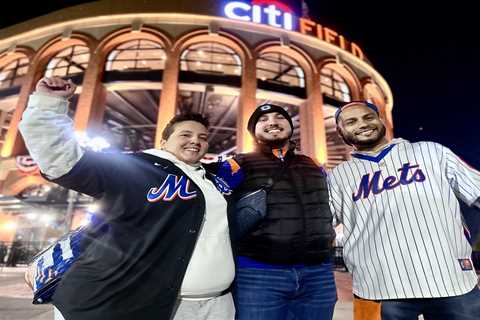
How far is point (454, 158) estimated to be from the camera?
2.01 meters

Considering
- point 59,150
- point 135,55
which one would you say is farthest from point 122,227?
point 135,55

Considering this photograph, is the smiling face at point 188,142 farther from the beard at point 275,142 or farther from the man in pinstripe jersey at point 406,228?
the man in pinstripe jersey at point 406,228

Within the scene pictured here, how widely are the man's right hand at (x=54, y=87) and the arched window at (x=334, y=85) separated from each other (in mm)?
20269

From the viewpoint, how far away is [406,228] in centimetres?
188

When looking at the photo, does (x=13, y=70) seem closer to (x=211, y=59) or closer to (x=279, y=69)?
(x=211, y=59)

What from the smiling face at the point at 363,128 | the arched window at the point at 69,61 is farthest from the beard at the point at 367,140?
the arched window at the point at 69,61

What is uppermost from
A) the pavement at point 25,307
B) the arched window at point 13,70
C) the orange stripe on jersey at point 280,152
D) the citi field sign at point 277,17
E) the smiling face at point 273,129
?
the citi field sign at point 277,17

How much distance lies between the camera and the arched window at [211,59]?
1820 centimetres

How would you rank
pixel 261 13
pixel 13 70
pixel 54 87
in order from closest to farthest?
pixel 54 87
pixel 261 13
pixel 13 70

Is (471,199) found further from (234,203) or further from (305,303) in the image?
(234,203)

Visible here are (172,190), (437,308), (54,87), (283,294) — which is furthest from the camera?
(283,294)

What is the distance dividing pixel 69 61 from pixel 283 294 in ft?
71.0

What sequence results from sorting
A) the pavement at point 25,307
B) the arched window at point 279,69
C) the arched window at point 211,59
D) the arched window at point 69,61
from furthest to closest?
the arched window at point 279,69, the arched window at point 69,61, the arched window at point 211,59, the pavement at point 25,307

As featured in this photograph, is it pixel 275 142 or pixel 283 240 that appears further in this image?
pixel 275 142
